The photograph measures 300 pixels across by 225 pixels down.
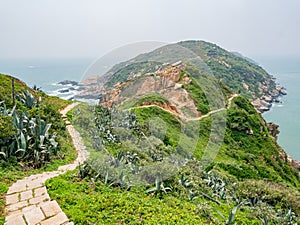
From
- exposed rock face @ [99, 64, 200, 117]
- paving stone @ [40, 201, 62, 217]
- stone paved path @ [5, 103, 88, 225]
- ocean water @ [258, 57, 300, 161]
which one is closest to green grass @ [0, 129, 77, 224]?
stone paved path @ [5, 103, 88, 225]

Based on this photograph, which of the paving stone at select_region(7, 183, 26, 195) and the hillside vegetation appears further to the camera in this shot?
the hillside vegetation

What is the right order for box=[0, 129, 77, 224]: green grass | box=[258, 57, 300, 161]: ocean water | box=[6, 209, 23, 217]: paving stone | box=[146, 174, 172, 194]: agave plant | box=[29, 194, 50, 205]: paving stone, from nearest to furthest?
box=[6, 209, 23, 217]: paving stone < box=[29, 194, 50, 205]: paving stone < box=[0, 129, 77, 224]: green grass < box=[146, 174, 172, 194]: agave plant < box=[258, 57, 300, 161]: ocean water

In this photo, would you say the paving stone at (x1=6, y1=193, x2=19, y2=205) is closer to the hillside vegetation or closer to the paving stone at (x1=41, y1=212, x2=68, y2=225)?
the hillside vegetation

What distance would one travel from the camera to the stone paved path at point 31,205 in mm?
4371

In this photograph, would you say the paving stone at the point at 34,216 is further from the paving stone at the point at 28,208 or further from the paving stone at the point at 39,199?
the paving stone at the point at 39,199

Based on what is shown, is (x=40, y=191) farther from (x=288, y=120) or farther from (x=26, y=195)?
(x=288, y=120)

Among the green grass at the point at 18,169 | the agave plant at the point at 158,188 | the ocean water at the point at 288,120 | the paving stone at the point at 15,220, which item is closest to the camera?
the paving stone at the point at 15,220

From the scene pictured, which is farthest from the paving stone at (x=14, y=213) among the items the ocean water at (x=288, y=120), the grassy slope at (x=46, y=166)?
the ocean water at (x=288, y=120)

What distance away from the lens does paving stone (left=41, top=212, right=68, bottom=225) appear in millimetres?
4340

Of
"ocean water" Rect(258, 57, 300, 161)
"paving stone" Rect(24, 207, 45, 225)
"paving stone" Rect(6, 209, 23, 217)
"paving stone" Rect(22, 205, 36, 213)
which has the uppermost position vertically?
"paving stone" Rect(24, 207, 45, 225)

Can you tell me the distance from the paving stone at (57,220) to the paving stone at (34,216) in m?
0.12

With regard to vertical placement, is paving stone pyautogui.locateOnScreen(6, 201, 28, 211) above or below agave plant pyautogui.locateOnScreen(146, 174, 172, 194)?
above

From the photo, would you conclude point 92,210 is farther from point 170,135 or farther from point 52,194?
point 170,135

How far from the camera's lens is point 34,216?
4.46 meters
